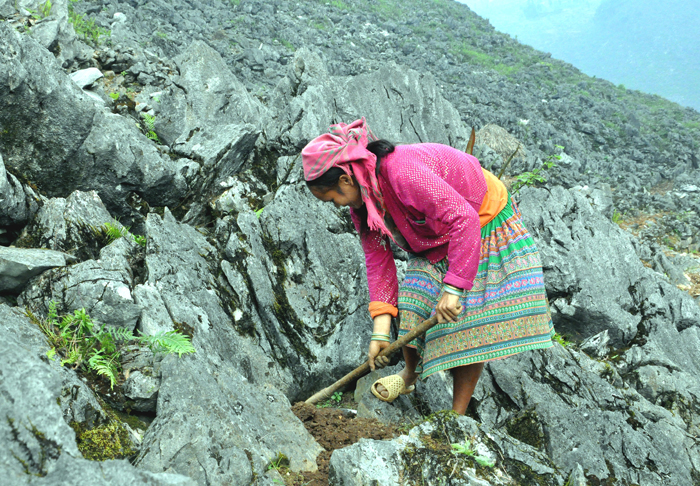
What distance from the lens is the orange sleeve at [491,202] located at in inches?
170

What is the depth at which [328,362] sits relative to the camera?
5.38 metres

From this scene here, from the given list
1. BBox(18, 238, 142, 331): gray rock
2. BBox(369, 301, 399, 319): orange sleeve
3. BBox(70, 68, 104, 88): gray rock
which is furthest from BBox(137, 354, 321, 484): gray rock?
BBox(70, 68, 104, 88): gray rock

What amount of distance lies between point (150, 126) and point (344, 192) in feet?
21.9

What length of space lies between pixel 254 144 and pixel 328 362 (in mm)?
4355

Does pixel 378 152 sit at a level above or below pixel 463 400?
above

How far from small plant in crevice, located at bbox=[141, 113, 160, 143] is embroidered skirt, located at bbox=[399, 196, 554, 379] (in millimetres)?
6608

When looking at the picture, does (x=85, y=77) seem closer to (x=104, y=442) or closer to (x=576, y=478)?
(x=104, y=442)

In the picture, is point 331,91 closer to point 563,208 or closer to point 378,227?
point 563,208

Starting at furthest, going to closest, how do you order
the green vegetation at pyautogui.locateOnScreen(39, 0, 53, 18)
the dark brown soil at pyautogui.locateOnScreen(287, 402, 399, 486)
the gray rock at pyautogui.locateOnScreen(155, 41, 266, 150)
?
the green vegetation at pyautogui.locateOnScreen(39, 0, 53, 18) → the gray rock at pyautogui.locateOnScreen(155, 41, 266, 150) → the dark brown soil at pyautogui.locateOnScreen(287, 402, 399, 486)

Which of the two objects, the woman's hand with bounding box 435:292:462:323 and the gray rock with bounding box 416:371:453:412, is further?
the gray rock with bounding box 416:371:453:412

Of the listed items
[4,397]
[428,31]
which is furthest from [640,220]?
[428,31]

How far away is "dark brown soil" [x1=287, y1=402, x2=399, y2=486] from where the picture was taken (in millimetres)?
4191

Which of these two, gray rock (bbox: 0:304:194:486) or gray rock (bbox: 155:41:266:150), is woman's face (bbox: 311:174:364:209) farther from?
gray rock (bbox: 155:41:266:150)

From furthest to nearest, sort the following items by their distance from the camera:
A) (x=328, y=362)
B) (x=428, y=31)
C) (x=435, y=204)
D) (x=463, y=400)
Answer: (x=428, y=31), (x=328, y=362), (x=463, y=400), (x=435, y=204)
